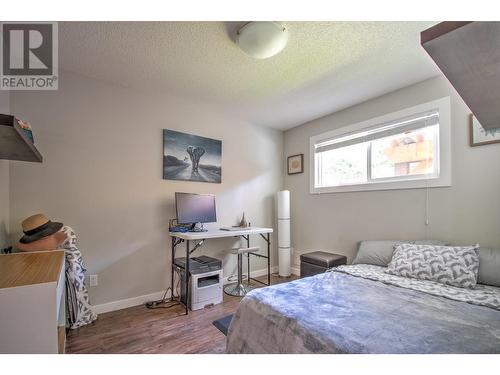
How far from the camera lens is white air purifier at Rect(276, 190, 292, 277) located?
138 inches

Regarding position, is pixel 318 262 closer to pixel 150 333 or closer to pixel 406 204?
pixel 406 204

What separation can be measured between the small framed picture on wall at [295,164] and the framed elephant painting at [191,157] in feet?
4.28

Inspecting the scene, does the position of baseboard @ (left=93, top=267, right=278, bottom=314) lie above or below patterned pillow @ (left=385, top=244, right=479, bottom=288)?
below

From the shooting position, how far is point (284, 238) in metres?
3.50

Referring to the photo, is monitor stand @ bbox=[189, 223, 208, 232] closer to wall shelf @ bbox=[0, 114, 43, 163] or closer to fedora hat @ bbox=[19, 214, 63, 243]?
fedora hat @ bbox=[19, 214, 63, 243]

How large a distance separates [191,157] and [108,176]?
0.96 m

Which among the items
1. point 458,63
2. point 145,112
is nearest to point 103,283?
point 145,112

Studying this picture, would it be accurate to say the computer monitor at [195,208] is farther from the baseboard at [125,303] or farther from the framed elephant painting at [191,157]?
the baseboard at [125,303]

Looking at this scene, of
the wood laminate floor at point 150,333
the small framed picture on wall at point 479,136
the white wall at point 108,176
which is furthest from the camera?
the white wall at point 108,176

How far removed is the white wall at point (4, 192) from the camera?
181 cm

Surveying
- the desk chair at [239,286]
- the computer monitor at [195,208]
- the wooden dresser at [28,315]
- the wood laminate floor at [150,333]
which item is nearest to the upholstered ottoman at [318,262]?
the desk chair at [239,286]

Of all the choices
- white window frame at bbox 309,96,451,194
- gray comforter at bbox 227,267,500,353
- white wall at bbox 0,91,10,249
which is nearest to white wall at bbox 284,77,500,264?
white window frame at bbox 309,96,451,194

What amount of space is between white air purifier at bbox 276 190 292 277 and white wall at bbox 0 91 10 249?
117 inches
